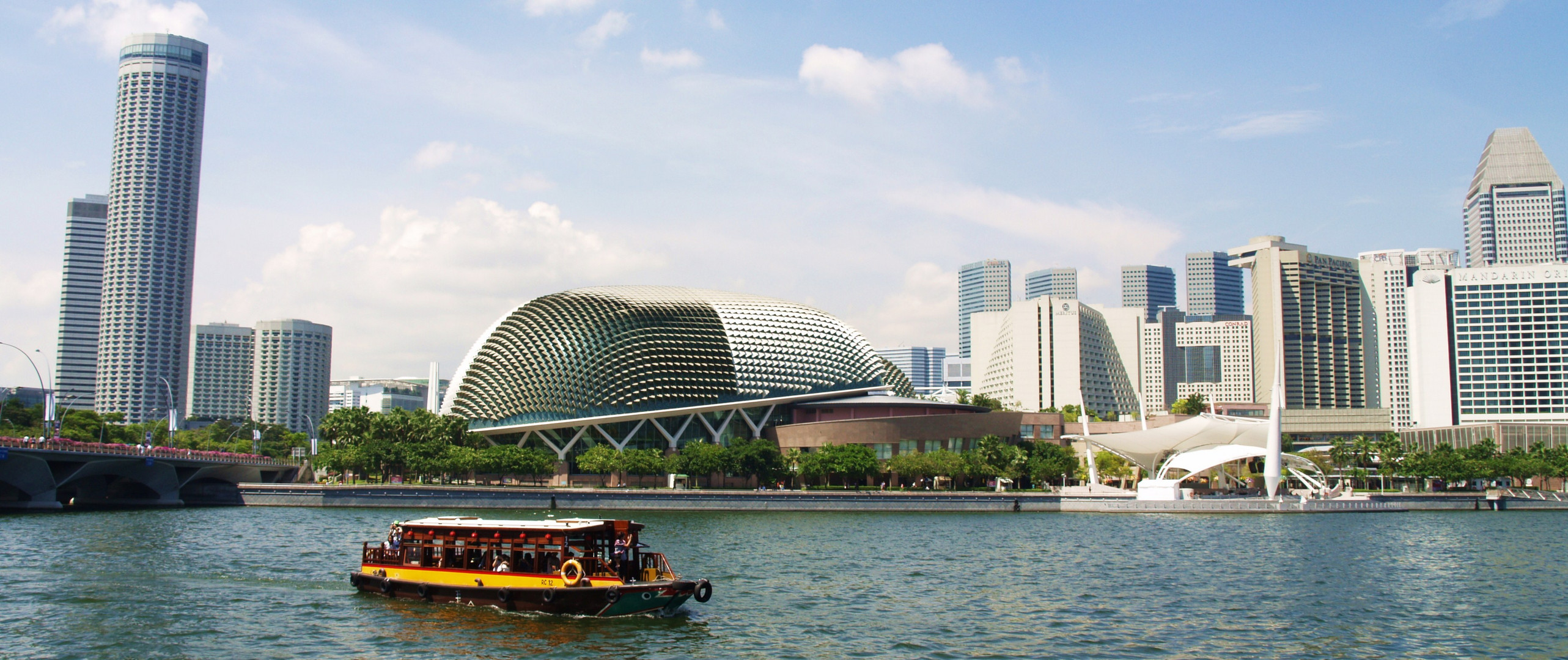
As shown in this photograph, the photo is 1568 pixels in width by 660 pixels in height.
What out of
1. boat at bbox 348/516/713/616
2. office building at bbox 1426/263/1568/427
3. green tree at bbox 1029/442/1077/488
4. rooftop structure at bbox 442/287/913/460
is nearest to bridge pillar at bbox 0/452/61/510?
rooftop structure at bbox 442/287/913/460

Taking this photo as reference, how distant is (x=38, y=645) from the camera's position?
1270 inches

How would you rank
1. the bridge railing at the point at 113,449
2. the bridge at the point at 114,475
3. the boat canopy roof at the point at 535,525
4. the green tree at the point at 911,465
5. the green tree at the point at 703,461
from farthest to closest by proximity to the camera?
the green tree at the point at 911,465 → the green tree at the point at 703,461 → the bridge railing at the point at 113,449 → the bridge at the point at 114,475 → the boat canopy roof at the point at 535,525

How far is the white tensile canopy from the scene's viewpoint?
121 metres

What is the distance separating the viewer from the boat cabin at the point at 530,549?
37.8m

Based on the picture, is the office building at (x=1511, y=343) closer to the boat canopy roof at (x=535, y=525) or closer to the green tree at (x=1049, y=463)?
the green tree at (x=1049, y=463)

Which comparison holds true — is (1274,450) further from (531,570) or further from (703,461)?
(531,570)

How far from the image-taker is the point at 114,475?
101062mm

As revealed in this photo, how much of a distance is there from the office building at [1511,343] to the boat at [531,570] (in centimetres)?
19069

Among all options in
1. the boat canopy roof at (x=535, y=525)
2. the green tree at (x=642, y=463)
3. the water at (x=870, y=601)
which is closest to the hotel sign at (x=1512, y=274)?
the water at (x=870, y=601)

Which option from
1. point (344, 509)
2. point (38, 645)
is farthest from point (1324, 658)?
point (344, 509)

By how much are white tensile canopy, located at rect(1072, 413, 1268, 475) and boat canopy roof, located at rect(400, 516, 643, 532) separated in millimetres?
88926

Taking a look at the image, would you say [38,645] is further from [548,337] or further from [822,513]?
[548,337]

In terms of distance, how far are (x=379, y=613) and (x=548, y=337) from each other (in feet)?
334

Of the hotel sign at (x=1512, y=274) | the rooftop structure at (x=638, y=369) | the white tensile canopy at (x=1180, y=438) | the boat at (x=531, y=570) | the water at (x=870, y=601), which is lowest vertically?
the water at (x=870, y=601)
